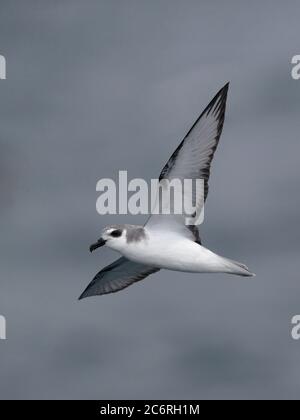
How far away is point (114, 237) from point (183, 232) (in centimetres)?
222

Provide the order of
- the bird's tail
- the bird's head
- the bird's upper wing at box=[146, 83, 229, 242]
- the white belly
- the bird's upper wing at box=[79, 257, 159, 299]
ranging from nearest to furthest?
the bird's upper wing at box=[146, 83, 229, 242], the bird's tail, the white belly, the bird's head, the bird's upper wing at box=[79, 257, 159, 299]

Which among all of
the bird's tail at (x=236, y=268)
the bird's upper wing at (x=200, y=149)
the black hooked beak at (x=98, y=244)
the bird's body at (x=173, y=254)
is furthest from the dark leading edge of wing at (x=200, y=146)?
the black hooked beak at (x=98, y=244)

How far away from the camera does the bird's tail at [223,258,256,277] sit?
37000 mm

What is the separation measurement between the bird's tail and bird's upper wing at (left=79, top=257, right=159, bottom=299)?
190 inches

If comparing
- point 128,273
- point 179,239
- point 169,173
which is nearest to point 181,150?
point 169,173

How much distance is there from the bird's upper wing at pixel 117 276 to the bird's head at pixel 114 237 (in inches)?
139

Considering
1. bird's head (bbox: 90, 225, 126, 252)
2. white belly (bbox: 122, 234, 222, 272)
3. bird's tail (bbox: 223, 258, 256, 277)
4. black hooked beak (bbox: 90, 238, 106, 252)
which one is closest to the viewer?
bird's tail (bbox: 223, 258, 256, 277)

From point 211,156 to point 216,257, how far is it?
10.4 ft

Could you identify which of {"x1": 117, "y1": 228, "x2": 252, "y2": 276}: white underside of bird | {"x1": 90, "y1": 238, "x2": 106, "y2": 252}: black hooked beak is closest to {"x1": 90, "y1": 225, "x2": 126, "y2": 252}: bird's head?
{"x1": 90, "y1": 238, "x2": 106, "y2": 252}: black hooked beak

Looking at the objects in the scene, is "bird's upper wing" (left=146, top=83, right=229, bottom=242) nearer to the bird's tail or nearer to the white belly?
the white belly

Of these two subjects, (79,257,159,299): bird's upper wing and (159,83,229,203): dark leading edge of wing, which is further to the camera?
(79,257,159,299): bird's upper wing

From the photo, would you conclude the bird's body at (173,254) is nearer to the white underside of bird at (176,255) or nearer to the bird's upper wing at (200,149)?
the white underside of bird at (176,255)

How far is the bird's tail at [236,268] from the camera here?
3700cm

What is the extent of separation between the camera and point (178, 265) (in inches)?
1473
